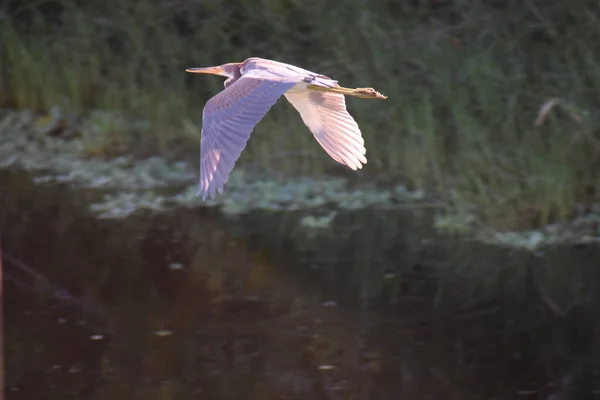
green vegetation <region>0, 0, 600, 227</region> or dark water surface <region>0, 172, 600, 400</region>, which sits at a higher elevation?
green vegetation <region>0, 0, 600, 227</region>

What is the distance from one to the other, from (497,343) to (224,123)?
1.74 m

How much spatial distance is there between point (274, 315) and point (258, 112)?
1572 mm

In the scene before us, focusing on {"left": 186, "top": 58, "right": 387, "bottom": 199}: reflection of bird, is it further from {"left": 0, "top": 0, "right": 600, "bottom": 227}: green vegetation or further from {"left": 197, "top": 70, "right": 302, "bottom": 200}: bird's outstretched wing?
{"left": 0, "top": 0, "right": 600, "bottom": 227}: green vegetation

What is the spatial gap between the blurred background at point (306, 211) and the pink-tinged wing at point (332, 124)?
871mm

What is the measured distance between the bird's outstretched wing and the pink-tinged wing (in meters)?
0.50

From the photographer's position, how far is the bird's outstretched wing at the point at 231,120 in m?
3.76

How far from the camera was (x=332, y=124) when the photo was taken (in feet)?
15.4

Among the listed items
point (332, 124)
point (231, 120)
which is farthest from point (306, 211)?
point (231, 120)

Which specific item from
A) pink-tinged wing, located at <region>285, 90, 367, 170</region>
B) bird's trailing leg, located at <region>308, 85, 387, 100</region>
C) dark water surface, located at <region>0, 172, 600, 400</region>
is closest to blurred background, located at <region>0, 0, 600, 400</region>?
dark water surface, located at <region>0, 172, 600, 400</region>

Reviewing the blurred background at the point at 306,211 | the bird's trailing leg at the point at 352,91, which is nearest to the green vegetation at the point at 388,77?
the blurred background at the point at 306,211

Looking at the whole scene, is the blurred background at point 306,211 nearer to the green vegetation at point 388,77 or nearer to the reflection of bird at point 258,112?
the green vegetation at point 388,77

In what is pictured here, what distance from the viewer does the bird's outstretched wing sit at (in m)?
A: 3.76

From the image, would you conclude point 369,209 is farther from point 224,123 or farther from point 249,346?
point 224,123

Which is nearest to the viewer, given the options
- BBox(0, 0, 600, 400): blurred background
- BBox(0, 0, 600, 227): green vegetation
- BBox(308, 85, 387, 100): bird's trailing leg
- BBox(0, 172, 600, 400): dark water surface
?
BBox(308, 85, 387, 100): bird's trailing leg
